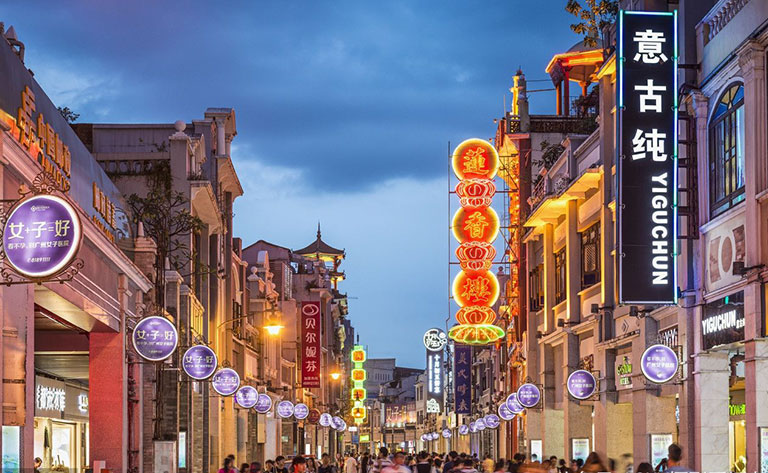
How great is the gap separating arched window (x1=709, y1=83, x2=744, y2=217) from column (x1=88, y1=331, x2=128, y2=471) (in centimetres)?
1346

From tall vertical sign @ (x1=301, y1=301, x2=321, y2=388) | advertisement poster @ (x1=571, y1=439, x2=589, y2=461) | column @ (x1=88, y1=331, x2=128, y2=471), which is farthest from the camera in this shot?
tall vertical sign @ (x1=301, y1=301, x2=321, y2=388)

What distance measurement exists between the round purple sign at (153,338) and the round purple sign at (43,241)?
11.2 m

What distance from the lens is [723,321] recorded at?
25047 millimetres

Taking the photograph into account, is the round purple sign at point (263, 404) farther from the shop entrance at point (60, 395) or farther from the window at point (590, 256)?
the window at point (590, 256)

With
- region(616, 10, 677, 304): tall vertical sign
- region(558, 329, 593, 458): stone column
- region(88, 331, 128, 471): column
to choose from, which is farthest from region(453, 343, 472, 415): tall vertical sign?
region(88, 331, 128, 471): column

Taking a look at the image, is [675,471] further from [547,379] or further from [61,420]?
[547,379]

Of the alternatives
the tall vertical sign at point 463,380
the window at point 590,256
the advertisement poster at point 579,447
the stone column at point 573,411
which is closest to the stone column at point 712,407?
the window at point 590,256

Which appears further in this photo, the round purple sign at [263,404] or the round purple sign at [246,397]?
the round purple sign at [263,404]

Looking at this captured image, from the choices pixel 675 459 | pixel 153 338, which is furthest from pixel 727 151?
pixel 153 338

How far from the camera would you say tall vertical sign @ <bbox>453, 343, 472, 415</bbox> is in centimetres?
9094

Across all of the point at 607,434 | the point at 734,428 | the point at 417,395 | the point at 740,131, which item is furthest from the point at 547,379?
the point at 417,395

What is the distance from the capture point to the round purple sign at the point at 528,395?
4400 cm

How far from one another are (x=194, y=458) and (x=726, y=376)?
2137cm

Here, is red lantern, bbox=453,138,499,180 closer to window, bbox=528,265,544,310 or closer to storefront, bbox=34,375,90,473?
window, bbox=528,265,544,310
